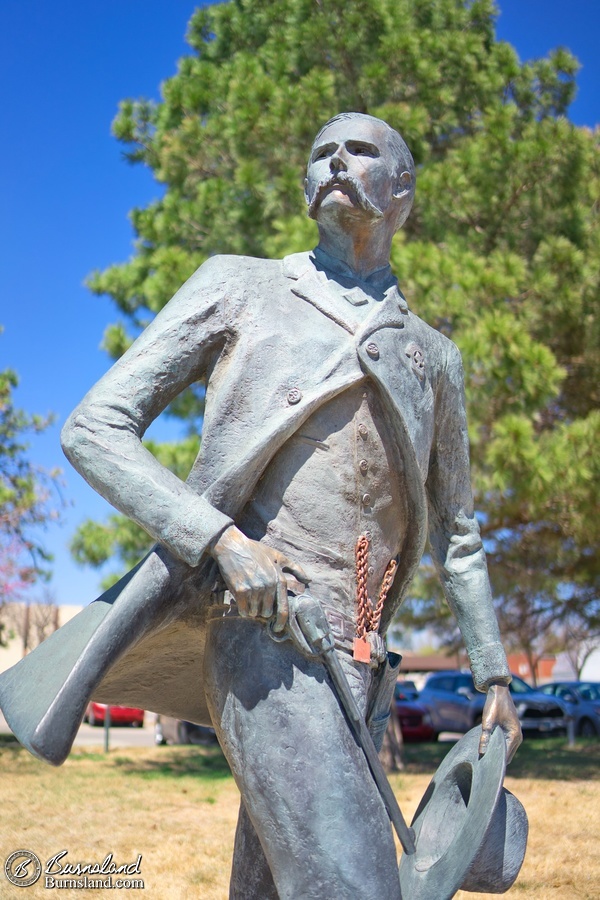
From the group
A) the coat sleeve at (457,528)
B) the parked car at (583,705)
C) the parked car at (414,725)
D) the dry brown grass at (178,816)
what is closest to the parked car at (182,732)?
the dry brown grass at (178,816)

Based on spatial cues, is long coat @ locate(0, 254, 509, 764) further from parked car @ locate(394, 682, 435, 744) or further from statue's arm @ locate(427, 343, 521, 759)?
parked car @ locate(394, 682, 435, 744)

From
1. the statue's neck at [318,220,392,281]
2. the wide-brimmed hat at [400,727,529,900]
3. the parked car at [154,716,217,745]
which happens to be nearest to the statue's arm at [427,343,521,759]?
the wide-brimmed hat at [400,727,529,900]

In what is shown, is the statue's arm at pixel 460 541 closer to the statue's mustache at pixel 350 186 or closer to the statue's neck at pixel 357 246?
the statue's neck at pixel 357 246

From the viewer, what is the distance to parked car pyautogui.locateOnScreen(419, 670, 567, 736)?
17.8 m

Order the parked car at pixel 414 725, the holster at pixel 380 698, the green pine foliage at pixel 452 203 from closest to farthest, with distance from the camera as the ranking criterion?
the holster at pixel 380 698
the green pine foliage at pixel 452 203
the parked car at pixel 414 725

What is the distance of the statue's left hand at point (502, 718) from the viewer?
93.7 inches

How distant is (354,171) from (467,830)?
158cm

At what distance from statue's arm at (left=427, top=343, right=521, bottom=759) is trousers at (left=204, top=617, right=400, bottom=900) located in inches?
19.3

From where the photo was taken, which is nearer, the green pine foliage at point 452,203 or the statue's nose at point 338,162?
the statue's nose at point 338,162

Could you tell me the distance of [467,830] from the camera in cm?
209

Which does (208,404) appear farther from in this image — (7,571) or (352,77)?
(7,571)

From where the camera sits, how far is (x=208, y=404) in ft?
7.63

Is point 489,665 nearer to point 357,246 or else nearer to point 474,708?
point 357,246

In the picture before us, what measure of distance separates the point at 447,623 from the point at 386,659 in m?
13.1
